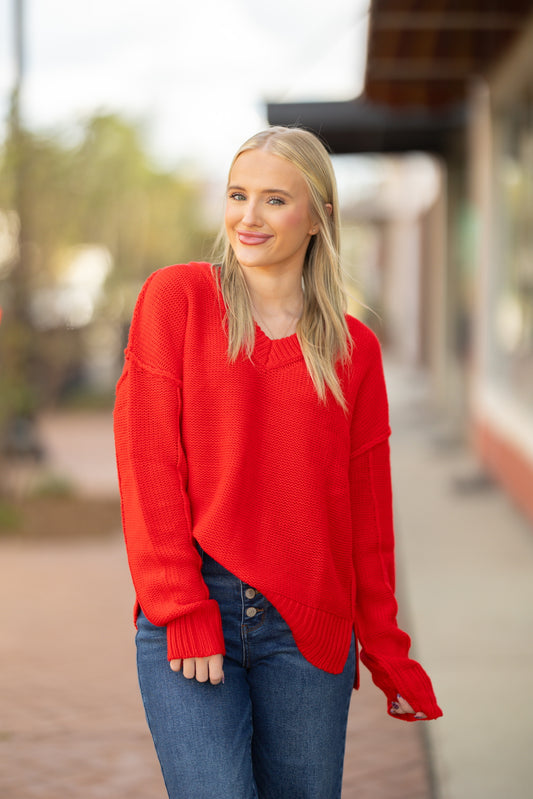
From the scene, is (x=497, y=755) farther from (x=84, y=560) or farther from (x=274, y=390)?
(x=84, y=560)

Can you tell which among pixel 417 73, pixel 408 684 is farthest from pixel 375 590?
pixel 417 73

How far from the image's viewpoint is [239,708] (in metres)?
2.03

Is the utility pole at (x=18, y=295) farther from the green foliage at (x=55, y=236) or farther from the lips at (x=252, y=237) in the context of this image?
the lips at (x=252, y=237)

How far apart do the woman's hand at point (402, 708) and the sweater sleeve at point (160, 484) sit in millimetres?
537

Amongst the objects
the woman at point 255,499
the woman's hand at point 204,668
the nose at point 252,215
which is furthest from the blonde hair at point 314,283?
the woman's hand at point 204,668

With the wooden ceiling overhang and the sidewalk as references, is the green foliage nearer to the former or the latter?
the wooden ceiling overhang

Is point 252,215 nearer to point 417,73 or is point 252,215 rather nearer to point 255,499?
point 255,499

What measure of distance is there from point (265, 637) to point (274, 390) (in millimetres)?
507

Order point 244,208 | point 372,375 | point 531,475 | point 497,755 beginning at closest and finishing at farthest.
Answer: point 244,208 < point 372,375 < point 497,755 < point 531,475

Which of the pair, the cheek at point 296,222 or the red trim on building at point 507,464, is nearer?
the cheek at point 296,222

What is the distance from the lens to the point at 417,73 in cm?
1073

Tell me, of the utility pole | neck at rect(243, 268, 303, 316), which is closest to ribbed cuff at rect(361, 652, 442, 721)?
neck at rect(243, 268, 303, 316)

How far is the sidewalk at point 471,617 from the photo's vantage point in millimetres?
3807

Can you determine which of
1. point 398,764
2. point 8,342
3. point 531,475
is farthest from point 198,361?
point 8,342
